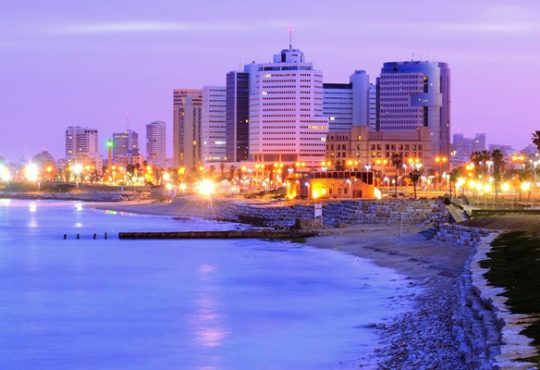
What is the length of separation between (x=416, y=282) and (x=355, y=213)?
51495 mm

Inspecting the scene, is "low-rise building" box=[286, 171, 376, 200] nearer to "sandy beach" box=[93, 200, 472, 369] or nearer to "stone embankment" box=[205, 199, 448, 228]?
"stone embankment" box=[205, 199, 448, 228]

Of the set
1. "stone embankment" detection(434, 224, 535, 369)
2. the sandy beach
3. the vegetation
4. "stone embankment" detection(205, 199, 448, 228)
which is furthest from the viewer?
"stone embankment" detection(205, 199, 448, 228)

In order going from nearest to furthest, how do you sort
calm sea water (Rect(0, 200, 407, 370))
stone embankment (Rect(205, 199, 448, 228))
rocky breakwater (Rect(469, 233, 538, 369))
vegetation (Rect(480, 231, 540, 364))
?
rocky breakwater (Rect(469, 233, 538, 369)), vegetation (Rect(480, 231, 540, 364)), calm sea water (Rect(0, 200, 407, 370)), stone embankment (Rect(205, 199, 448, 228))

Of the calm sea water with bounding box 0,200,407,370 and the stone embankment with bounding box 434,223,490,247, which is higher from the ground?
the stone embankment with bounding box 434,223,490,247

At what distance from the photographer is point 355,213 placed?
9162 centimetres

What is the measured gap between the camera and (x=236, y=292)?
42094 millimetres

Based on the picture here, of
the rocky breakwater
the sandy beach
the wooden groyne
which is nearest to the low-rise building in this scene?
the sandy beach

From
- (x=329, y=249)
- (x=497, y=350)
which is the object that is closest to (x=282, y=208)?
(x=329, y=249)

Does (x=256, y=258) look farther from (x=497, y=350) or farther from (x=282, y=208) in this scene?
(x=282, y=208)

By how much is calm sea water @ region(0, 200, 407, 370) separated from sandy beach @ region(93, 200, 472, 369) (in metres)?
0.98

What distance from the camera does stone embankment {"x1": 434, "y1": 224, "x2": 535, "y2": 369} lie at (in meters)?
18.1

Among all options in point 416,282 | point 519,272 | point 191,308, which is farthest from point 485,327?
point 416,282

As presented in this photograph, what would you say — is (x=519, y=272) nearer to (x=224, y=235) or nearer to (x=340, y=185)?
(x=224, y=235)

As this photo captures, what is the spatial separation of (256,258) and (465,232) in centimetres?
1405
